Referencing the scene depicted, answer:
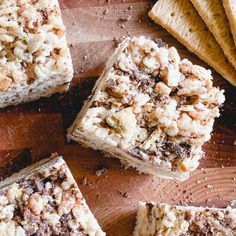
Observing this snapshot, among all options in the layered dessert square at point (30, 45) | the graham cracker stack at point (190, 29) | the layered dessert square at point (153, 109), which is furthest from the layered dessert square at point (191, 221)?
the layered dessert square at point (30, 45)

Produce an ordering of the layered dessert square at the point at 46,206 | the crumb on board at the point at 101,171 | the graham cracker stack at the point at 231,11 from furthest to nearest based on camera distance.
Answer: the crumb on board at the point at 101,171, the graham cracker stack at the point at 231,11, the layered dessert square at the point at 46,206

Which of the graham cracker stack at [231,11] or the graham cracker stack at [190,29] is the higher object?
the graham cracker stack at [231,11]

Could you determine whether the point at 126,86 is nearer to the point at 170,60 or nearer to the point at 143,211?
the point at 170,60

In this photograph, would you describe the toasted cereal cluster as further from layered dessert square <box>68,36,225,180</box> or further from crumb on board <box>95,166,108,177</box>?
crumb on board <box>95,166,108,177</box>

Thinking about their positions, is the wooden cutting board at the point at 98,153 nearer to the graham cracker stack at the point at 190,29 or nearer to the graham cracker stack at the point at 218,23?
the graham cracker stack at the point at 190,29

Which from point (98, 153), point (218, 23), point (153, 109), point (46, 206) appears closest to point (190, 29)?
point (218, 23)
